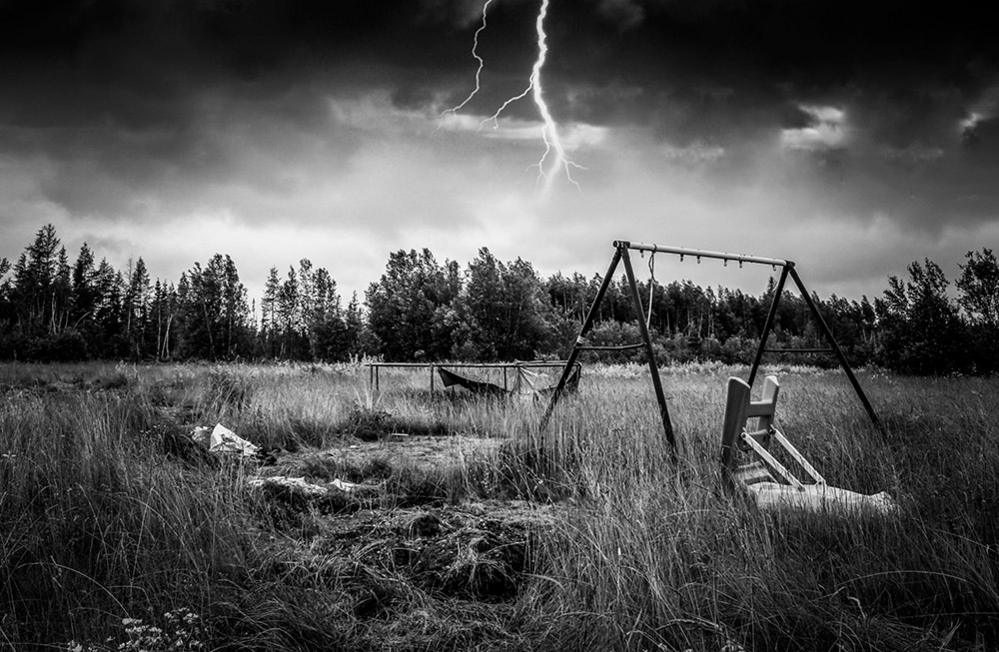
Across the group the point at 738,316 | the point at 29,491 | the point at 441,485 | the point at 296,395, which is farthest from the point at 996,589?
the point at 738,316

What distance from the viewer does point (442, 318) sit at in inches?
1320

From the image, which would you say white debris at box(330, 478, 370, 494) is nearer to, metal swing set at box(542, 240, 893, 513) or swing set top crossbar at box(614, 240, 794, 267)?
metal swing set at box(542, 240, 893, 513)

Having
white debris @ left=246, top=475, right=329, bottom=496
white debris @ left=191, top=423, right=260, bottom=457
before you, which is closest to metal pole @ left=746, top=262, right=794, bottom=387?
white debris @ left=246, top=475, right=329, bottom=496

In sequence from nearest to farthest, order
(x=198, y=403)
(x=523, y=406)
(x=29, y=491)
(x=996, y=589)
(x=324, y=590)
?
(x=996, y=589) → (x=324, y=590) → (x=29, y=491) → (x=523, y=406) → (x=198, y=403)

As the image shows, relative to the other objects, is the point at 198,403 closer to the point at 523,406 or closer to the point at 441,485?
the point at 523,406

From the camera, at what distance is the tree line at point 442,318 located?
1611cm

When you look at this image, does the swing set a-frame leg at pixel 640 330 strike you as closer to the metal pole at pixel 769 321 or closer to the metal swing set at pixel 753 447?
the metal swing set at pixel 753 447

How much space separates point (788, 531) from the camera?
7.97ft

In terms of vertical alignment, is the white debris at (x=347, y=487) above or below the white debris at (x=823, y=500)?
below

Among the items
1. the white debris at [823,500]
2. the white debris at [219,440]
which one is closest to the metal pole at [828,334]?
the white debris at [823,500]

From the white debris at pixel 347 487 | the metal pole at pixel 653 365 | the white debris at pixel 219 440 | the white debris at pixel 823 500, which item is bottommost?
the white debris at pixel 347 487

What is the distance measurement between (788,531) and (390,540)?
6.37 ft

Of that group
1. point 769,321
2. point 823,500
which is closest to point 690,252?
point 769,321

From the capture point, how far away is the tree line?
52.9ft
